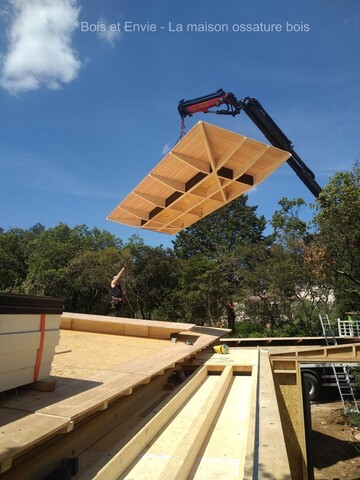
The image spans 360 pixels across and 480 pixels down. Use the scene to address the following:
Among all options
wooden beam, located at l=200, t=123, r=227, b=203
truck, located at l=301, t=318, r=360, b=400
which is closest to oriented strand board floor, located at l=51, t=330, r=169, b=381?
wooden beam, located at l=200, t=123, r=227, b=203

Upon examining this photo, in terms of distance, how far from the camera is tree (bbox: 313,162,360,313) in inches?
608

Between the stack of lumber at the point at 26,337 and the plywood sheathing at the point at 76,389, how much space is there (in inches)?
8.8

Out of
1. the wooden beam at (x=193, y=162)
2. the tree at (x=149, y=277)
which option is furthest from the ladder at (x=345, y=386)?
the tree at (x=149, y=277)

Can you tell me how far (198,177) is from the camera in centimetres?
927

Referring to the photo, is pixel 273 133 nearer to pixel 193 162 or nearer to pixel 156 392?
pixel 193 162

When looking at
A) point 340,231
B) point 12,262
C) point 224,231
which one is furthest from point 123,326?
point 224,231

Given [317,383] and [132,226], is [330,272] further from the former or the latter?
[132,226]

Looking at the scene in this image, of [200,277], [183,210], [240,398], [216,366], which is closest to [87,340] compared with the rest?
[216,366]

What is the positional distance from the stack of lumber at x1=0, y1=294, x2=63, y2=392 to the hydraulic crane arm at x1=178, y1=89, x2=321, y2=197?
14.5m

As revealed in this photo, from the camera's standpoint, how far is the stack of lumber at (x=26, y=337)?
117 inches

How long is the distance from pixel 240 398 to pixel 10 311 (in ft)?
12.5

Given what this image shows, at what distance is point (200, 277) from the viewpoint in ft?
90.4

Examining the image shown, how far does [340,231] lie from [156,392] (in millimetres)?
13988

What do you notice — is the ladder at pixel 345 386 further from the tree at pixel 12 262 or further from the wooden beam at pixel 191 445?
the tree at pixel 12 262
